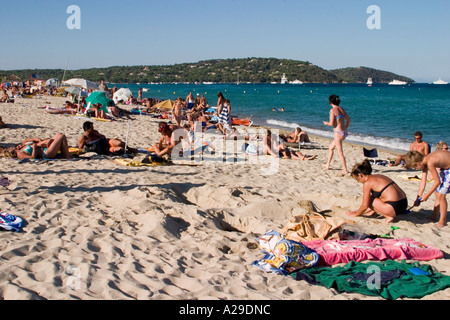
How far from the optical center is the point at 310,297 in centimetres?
329

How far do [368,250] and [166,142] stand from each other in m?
5.68

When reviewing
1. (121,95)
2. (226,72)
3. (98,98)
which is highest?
(226,72)

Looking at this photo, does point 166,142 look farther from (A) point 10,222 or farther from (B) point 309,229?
(B) point 309,229

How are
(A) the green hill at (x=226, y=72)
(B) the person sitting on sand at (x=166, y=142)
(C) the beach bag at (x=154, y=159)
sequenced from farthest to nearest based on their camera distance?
(A) the green hill at (x=226, y=72)
(B) the person sitting on sand at (x=166, y=142)
(C) the beach bag at (x=154, y=159)

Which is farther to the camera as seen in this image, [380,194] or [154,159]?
[154,159]

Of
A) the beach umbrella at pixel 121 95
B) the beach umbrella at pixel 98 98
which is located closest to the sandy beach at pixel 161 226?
the beach umbrella at pixel 98 98

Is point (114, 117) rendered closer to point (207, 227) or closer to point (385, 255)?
point (207, 227)

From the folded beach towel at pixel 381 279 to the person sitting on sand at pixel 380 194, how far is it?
1.38 m

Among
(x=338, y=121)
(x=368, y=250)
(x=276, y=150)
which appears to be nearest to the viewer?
(x=368, y=250)

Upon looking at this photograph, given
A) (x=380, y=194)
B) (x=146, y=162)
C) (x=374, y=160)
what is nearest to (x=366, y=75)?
(x=374, y=160)

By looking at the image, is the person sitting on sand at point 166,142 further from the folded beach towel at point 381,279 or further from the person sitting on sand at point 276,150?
the folded beach towel at point 381,279

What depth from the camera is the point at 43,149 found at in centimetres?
797

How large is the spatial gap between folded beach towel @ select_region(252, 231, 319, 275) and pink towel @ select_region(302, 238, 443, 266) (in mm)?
169

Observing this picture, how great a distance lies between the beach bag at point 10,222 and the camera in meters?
4.13
